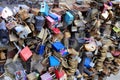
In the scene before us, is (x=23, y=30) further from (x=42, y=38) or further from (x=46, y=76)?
(x=46, y=76)

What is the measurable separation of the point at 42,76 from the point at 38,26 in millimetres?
565

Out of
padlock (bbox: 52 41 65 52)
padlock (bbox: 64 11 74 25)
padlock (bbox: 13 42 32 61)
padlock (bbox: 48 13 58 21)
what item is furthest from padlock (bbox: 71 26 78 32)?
padlock (bbox: 13 42 32 61)

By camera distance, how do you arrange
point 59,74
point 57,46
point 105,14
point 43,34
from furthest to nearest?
1. point 105,14
2. point 59,74
3. point 57,46
4. point 43,34

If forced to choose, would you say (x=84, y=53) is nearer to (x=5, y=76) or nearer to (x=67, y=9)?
(x=67, y=9)

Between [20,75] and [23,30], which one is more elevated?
[23,30]

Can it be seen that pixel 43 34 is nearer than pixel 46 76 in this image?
Yes

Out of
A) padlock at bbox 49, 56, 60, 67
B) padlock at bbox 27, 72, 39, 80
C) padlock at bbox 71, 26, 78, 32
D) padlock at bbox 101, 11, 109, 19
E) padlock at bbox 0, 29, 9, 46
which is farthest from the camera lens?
padlock at bbox 101, 11, 109, 19

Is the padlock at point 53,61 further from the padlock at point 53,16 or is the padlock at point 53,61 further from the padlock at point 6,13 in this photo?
the padlock at point 6,13

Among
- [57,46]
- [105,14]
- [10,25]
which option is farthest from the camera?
[105,14]

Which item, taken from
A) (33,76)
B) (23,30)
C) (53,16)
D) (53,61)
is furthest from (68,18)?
(33,76)

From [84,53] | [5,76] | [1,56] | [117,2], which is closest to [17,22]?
[1,56]

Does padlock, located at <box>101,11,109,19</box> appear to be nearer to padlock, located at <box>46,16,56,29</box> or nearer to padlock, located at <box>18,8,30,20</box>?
padlock, located at <box>46,16,56,29</box>

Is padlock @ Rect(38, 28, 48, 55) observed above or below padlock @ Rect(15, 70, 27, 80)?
above

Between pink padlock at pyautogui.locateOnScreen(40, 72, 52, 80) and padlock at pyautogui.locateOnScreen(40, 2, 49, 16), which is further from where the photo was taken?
pink padlock at pyautogui.locateOnScreen(40, 72, 52, 80)
